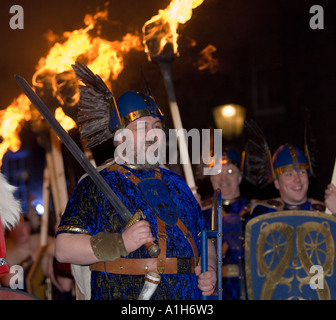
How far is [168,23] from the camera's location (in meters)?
6.14

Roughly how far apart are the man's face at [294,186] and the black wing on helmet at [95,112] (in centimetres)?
237

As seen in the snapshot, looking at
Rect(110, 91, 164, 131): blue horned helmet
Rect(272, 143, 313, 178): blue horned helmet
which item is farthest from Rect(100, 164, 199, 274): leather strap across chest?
Rect(272, 143, 313, 178): blue horned helmet

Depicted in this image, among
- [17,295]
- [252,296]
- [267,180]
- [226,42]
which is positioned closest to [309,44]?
[226,42]

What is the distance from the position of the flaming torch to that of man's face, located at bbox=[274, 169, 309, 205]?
957mm

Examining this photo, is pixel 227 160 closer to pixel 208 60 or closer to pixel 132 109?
pixel 132 109

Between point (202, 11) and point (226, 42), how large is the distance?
1.20m

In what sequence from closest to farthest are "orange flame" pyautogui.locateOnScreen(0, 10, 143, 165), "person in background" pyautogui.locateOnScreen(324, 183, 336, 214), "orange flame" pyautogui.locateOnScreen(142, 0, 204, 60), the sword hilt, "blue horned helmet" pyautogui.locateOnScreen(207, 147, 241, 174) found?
→ the sword hilt < "person in background" pyautogui.locateOnScreen(324, 183, 336, 214) < "orange flame" pyautogui.locateOnScreen(142, 0, 204, 60) < "orange flame" pyautogui.locateOnScreen(0, 10, 143, 165) < "blue horned helmet" pyautogui.locateOnScreen(207, 147, 241, 174)

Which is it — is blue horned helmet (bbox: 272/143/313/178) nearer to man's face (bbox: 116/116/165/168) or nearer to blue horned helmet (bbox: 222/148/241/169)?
blue horned helmet (bbox: 222/148/241/169)

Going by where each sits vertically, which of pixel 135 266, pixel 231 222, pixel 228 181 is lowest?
pixel 135 266

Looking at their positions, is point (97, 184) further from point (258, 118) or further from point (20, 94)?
point (258, 118)

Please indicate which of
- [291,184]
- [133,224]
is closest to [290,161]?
[291,184]

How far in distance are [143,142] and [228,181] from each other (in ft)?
9.89

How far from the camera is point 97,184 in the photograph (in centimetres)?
335

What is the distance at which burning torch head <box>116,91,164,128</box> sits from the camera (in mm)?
3748
